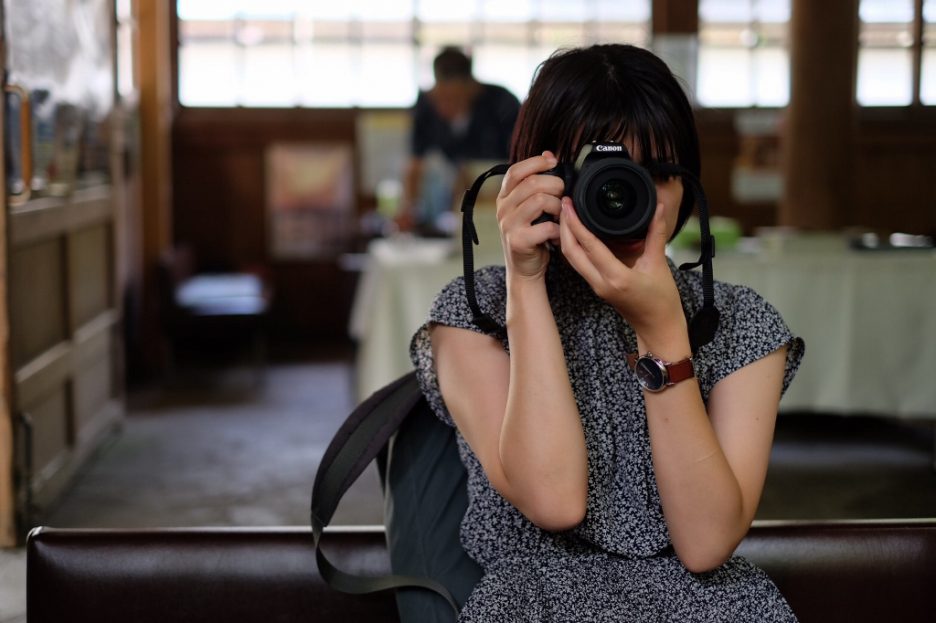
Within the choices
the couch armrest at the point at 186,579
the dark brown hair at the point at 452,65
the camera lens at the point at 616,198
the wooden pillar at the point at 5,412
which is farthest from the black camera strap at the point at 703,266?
the dark brown hair at the point at 452,65

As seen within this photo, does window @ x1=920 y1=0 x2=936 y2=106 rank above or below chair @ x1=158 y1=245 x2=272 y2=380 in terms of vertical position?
above

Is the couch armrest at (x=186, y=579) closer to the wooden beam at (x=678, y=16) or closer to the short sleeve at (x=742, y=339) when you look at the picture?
the short sleeve at (x=742, y=339)

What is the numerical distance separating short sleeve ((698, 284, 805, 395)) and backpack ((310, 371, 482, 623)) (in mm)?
305

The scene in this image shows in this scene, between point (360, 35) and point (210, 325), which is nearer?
point (210, 325)

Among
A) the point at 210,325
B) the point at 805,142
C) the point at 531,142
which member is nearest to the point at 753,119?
the point at 805,142

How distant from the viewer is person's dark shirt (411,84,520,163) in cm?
450

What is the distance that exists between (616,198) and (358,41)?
18.5 feet

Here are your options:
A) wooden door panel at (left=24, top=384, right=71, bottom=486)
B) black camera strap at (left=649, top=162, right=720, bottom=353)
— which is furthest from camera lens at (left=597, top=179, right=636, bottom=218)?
wooden door panel at (left=24, top=384, right=71, bottom=486)

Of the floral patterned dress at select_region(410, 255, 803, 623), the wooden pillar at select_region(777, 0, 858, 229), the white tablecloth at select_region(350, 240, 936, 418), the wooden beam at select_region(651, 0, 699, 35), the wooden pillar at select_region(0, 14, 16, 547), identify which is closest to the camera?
the floral patterned dress at select_region(410, 255, 803, 623)

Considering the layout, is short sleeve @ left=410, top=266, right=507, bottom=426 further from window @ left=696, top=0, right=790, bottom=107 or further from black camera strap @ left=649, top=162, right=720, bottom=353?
window @ left=696, top=0, right=790, bottom=107

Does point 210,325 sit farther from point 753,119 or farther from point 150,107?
point 753,119

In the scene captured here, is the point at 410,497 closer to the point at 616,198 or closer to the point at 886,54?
the point at 616,198

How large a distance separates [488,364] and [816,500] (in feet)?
7.99

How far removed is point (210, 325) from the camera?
17.6 ft
